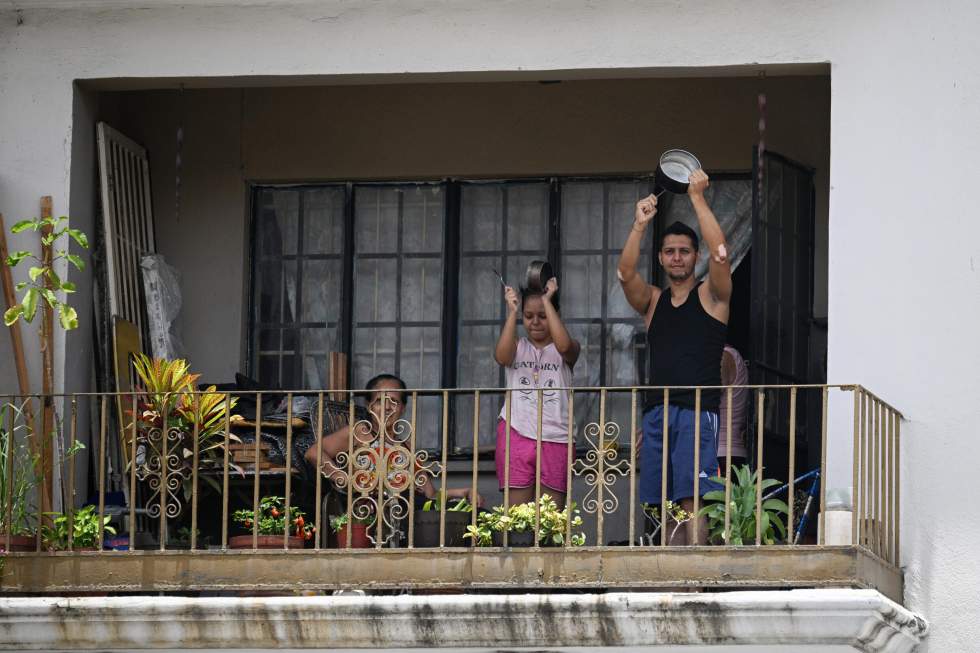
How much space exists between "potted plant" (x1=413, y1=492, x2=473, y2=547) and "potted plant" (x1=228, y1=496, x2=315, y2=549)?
2.30 feet

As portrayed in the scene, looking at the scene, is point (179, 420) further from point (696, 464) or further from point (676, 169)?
point (676, 169)

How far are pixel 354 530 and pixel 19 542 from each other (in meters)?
1.89

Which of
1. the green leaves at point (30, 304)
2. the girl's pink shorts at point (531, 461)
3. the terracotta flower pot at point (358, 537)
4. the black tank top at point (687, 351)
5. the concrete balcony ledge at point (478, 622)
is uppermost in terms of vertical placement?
the green leaves at point (30, 304)

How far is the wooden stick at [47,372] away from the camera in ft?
44.1

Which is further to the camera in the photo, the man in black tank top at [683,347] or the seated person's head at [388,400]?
the seated person's head at [388,400]

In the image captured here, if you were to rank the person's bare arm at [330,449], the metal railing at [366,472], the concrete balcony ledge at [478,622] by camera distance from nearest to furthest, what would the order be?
the concrete balcony ledge at [478,622]
the metal railing at [366,472]
the person's bare arm at [330,449]

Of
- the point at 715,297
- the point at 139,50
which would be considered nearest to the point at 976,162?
the point at 715,297

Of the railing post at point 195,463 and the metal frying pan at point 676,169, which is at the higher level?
the metal frying pan at point 676,169

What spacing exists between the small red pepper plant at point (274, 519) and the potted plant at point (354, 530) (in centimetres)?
18

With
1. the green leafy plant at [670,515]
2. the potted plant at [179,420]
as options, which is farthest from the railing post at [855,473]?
the potted plant at [179,420]

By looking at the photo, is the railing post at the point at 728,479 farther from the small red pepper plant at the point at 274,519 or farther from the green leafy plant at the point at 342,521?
the small red pepper plant at the point at 274,519

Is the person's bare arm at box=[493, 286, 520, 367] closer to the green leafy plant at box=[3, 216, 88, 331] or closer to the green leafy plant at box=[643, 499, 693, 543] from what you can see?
the green leafy plant at box=[643, 499, 693, 543]

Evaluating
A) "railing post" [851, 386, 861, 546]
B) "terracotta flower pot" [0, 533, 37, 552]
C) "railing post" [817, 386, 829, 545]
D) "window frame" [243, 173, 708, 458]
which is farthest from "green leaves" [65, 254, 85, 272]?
"railing post" [851, 386, 861, 546]

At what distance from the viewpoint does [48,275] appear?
13.5 meters
